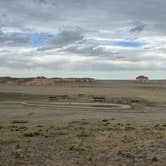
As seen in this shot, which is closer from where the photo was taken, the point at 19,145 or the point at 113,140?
the point at 19,145

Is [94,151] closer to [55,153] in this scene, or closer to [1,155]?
[55,153]

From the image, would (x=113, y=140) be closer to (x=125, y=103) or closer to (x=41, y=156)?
(x=41, y=156)

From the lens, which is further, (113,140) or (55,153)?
(113,140)

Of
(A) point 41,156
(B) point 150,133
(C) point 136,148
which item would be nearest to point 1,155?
(A) point 41,156

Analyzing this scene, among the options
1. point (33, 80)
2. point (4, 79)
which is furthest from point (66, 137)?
point (4, 79)

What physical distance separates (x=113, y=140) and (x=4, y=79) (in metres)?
151

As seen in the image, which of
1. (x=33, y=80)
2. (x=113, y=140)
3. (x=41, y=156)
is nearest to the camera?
(x=41, y=156)

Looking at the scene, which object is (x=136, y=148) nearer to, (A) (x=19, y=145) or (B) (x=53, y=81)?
(A) (x=19, y=145)

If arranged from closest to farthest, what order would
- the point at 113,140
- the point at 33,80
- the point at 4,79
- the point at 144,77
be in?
the point at 113,140
the point at 33,80
the point at 4,79
the point at 144,77

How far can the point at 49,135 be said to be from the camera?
63.8ft

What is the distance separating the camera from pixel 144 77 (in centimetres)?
19738

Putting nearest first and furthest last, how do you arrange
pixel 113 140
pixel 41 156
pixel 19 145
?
pixel 41 156 → pixel 19 145 → pixel 113 140

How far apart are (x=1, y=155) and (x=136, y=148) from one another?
5006 mm

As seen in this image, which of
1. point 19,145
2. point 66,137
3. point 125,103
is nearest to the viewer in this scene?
point 19,145
